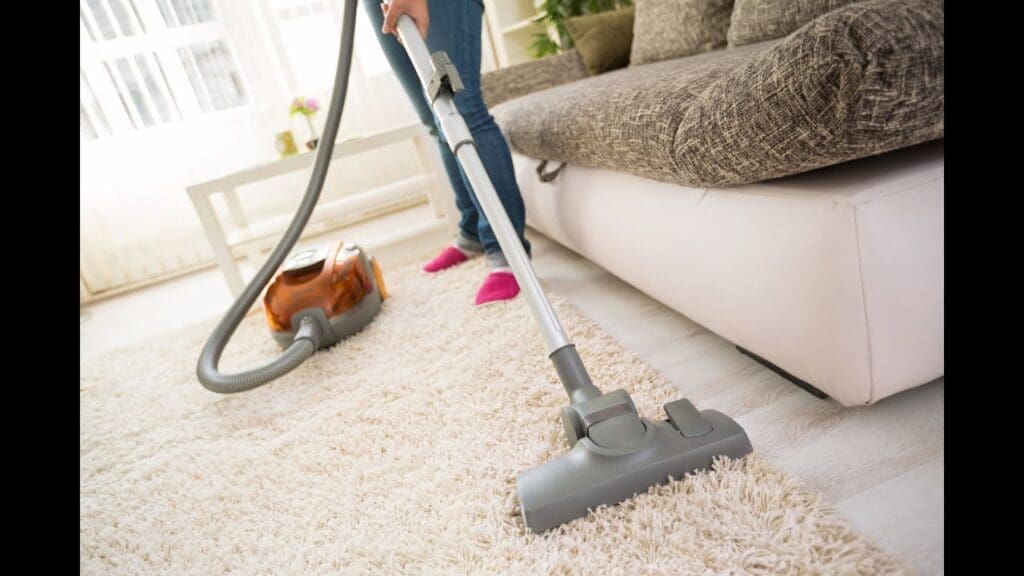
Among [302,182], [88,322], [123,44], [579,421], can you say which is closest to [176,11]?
[123,44]

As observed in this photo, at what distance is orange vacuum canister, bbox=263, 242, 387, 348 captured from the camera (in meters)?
1.22

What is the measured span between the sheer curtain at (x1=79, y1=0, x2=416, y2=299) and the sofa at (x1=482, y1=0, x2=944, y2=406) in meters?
2.25

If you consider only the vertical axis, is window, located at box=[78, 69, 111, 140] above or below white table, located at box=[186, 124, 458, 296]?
above

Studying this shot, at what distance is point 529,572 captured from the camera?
0.55 m

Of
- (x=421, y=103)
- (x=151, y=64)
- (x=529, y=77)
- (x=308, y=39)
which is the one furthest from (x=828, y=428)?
(x=151, y=64)

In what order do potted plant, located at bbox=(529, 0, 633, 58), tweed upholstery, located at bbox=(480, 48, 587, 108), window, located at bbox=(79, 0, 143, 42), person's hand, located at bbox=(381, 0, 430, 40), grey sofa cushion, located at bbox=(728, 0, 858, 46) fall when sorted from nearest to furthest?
person's hand, located at bbox=(381, 0, 430, 40), grey sofa cushion, located at bbox=(728, 0, 858, 46), tweed upholstery, located at bbox=(480, 48, 587, 108), window, located at bbox=(79, 0, 143, 42), potted plant, located at bbox=(529, 0, 633, 58)

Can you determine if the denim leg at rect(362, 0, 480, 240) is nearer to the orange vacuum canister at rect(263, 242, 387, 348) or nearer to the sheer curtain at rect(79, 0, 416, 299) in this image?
the orange vacuum canister at rect(263, 242, 387, 348)

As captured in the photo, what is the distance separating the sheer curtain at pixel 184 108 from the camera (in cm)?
245

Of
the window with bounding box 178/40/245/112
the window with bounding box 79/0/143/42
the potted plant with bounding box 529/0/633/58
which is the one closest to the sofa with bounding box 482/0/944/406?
the potted plant with bounding box 529/0/633/58

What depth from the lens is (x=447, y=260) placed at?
65.7 inches

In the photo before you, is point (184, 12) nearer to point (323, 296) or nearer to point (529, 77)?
point (529, 77)

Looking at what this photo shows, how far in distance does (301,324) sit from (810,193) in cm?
101

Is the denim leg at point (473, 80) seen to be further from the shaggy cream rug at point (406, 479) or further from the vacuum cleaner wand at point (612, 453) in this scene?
the vacuum cleaner wand at point (612, 453)
